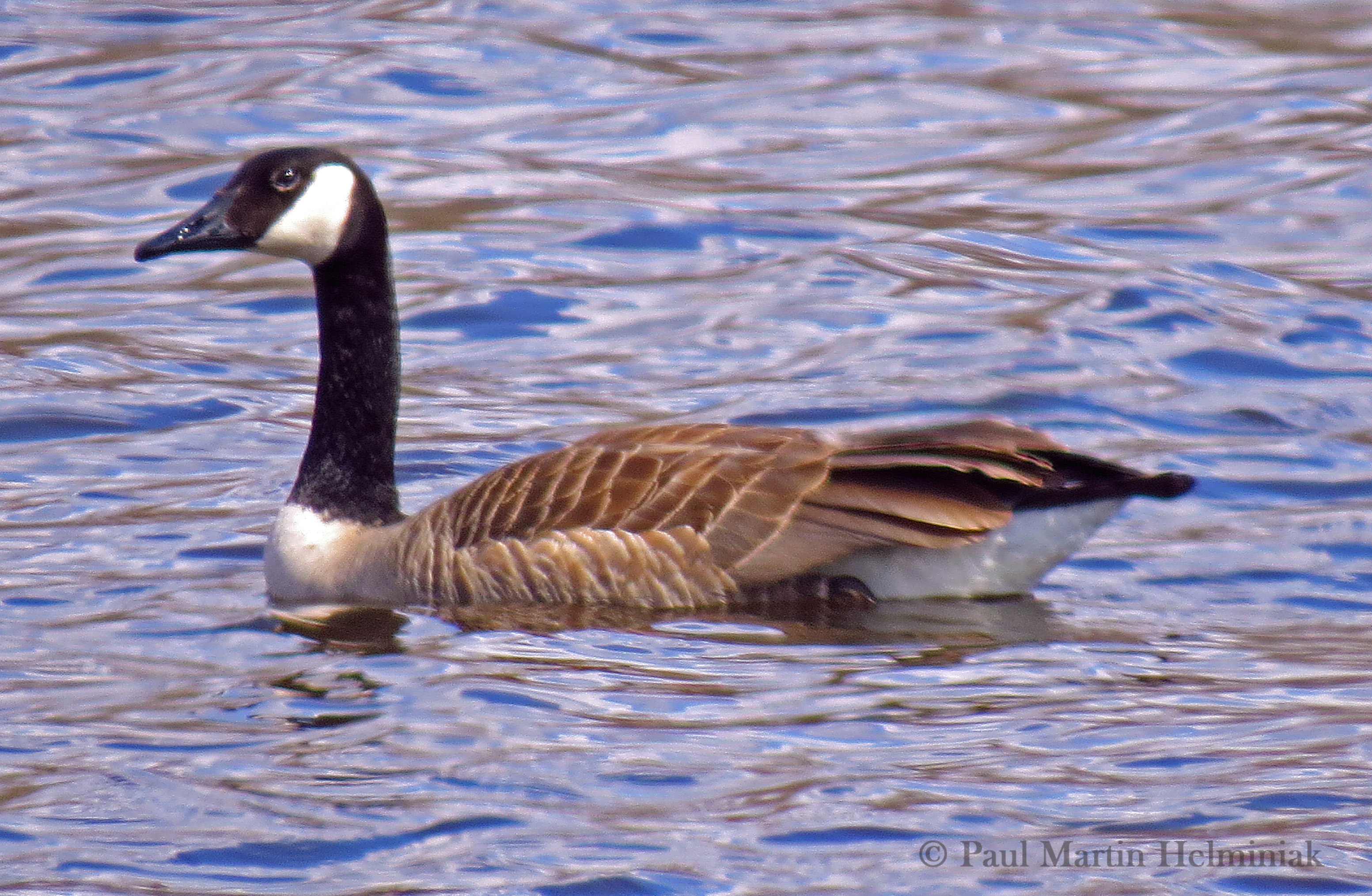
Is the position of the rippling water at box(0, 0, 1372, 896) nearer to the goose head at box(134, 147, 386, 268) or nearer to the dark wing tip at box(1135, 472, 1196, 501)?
the dark wing tip at box(1135, 472, 1196, 501)

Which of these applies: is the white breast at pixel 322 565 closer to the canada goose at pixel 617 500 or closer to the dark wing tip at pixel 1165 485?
the canada goose at pixel 617 500

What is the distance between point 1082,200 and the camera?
51.9 feet

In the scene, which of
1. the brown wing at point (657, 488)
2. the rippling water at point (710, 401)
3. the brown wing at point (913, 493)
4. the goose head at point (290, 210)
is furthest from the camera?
the goose head at point (290, 210)

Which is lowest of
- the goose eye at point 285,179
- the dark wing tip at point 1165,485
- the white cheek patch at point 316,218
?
the dark wing tip at point 1165,485

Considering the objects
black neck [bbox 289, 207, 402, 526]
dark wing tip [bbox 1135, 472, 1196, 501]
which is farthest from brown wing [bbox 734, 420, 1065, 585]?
black neck [bbox 289, 207, 402, 526]

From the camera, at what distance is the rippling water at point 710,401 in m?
5.94

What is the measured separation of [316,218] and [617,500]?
5.69 feet

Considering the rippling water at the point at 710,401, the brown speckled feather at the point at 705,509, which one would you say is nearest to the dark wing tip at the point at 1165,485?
the brown speckled feather at the point at 705,509

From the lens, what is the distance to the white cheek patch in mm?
8883

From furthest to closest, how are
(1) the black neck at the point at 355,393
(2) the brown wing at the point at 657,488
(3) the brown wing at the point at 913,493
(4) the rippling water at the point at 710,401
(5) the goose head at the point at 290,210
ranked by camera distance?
(1) the black neck at the point at 355,393, (5) the goose head at the point at 290,210, (2) the brown wing at the point at 657,488, (3) the brown wing at the point at 913,493, (4) the rippling water at the point at 710,401

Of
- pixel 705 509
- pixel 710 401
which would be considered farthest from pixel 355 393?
pixel 710 401

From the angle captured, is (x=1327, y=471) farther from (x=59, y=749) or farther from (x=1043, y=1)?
(x=1043, y=1)

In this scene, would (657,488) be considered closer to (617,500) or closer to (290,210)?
(617,500)

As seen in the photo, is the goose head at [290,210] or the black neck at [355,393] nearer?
the goose head at [290,210]
